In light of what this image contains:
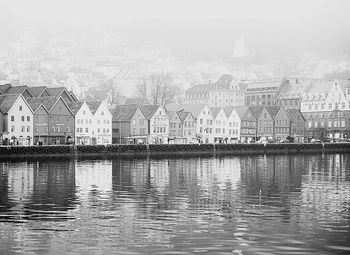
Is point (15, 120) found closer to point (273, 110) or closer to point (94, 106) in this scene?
point (94, 106)

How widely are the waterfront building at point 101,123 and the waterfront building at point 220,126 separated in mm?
32350

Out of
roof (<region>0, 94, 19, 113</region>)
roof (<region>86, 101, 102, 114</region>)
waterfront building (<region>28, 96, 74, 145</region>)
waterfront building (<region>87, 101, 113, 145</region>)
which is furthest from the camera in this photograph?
roof (<region>86, 101, 102, 114</region>)

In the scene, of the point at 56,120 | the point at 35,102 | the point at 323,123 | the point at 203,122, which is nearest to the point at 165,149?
the point at 56,120

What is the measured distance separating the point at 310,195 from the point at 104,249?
2229 cm

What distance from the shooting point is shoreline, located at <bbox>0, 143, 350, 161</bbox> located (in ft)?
333

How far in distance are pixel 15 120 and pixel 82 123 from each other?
1653 centimetres

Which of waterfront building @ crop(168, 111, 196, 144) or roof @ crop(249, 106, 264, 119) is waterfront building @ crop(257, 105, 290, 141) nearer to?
roof @ crop(249, 106, 264, 119)

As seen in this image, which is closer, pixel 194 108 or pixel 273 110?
pixel 194 108

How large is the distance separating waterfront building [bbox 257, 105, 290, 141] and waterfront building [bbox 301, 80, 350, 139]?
1125 cm

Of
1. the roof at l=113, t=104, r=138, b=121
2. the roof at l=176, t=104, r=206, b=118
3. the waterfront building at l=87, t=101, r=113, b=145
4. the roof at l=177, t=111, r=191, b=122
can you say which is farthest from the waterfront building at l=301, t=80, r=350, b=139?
the waterfront building at l=87, t=101, r=113, b=145

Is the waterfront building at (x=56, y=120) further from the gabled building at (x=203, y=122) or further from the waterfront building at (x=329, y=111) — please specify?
the waterfront building at (x=329, y=111)

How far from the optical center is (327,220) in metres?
32.8

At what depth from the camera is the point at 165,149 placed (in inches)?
4705

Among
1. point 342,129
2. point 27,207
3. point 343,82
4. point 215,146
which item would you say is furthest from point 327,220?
point 343,82
